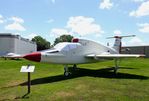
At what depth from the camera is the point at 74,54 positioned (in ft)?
60.1

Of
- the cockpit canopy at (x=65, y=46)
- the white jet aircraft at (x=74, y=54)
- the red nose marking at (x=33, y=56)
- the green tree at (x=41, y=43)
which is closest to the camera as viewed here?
the red nose marking at (x=33, y=56)

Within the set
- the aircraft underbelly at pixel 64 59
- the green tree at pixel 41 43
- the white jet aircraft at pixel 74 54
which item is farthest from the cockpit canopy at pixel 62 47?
the green tree at pixel 41 43

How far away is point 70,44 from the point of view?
1803 cm

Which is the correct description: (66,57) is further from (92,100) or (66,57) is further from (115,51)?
(115,51)

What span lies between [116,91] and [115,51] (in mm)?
13961

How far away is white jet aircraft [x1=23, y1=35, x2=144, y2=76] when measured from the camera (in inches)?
613

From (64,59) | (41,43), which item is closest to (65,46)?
(64,59)

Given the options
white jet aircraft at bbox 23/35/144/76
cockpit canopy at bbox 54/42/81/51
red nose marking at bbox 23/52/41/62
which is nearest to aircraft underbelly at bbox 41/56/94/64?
white jet aircraft at bbox 23/35/144/76

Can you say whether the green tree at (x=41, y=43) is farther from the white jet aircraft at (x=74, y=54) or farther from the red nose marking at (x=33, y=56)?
the red nose marking at (x=33, y=56)

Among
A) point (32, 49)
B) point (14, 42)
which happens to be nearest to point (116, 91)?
point (14, 42)

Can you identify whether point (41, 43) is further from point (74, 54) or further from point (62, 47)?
point (62, 47)

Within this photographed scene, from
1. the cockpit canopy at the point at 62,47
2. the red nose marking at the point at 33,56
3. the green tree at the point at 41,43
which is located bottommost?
the red nose marking at the point at 33,56

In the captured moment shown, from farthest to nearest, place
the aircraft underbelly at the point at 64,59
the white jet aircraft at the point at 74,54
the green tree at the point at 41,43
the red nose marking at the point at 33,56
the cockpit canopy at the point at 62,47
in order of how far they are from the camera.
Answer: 1. the green tree at the point at 41,43
2. the cockpit canopy at the point at 62,47
3. the aircraft underbelly at the point at 64,59
4. the white jet aircraft at the point at 74,54
5. the red nose marking at the point at 33,56

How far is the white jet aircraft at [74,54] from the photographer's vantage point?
1558cm
